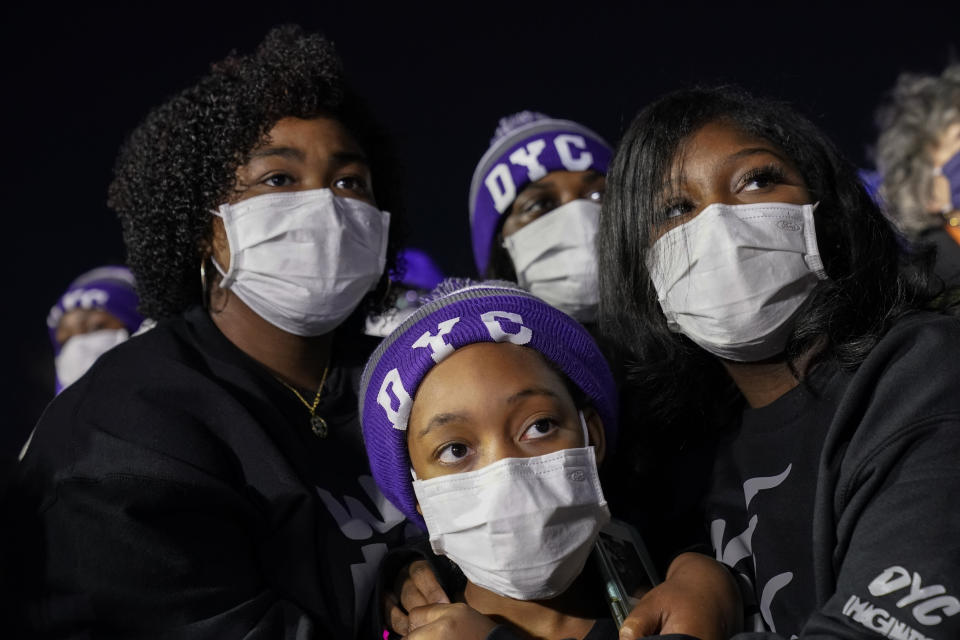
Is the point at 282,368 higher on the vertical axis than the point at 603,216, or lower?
lower

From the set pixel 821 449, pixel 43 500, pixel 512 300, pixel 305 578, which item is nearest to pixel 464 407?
pixel 512 300

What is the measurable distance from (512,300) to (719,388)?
1.99 feet

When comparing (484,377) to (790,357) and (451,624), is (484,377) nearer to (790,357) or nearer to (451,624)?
(451,624)

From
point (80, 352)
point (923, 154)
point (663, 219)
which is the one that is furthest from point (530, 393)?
point (80, 352)

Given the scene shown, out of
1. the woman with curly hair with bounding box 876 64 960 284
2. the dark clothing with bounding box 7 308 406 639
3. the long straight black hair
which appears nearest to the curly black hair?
the dark clothing with bounding box 7 308 406 639

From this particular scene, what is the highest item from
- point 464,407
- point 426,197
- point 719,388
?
point 464,407

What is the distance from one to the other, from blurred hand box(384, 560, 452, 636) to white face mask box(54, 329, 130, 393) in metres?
2.47

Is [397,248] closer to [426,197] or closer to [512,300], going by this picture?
[512,300]

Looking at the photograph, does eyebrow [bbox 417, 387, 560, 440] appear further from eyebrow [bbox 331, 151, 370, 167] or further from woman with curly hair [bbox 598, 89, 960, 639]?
eyebrow [bbox 331, 151, 370, 167]

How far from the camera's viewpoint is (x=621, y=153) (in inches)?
86.0

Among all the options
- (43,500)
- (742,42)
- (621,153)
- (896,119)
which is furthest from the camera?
(742,42)

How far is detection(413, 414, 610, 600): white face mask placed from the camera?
1.66 metres

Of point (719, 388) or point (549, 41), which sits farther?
point (549, 41)

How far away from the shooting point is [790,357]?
6.32ft
